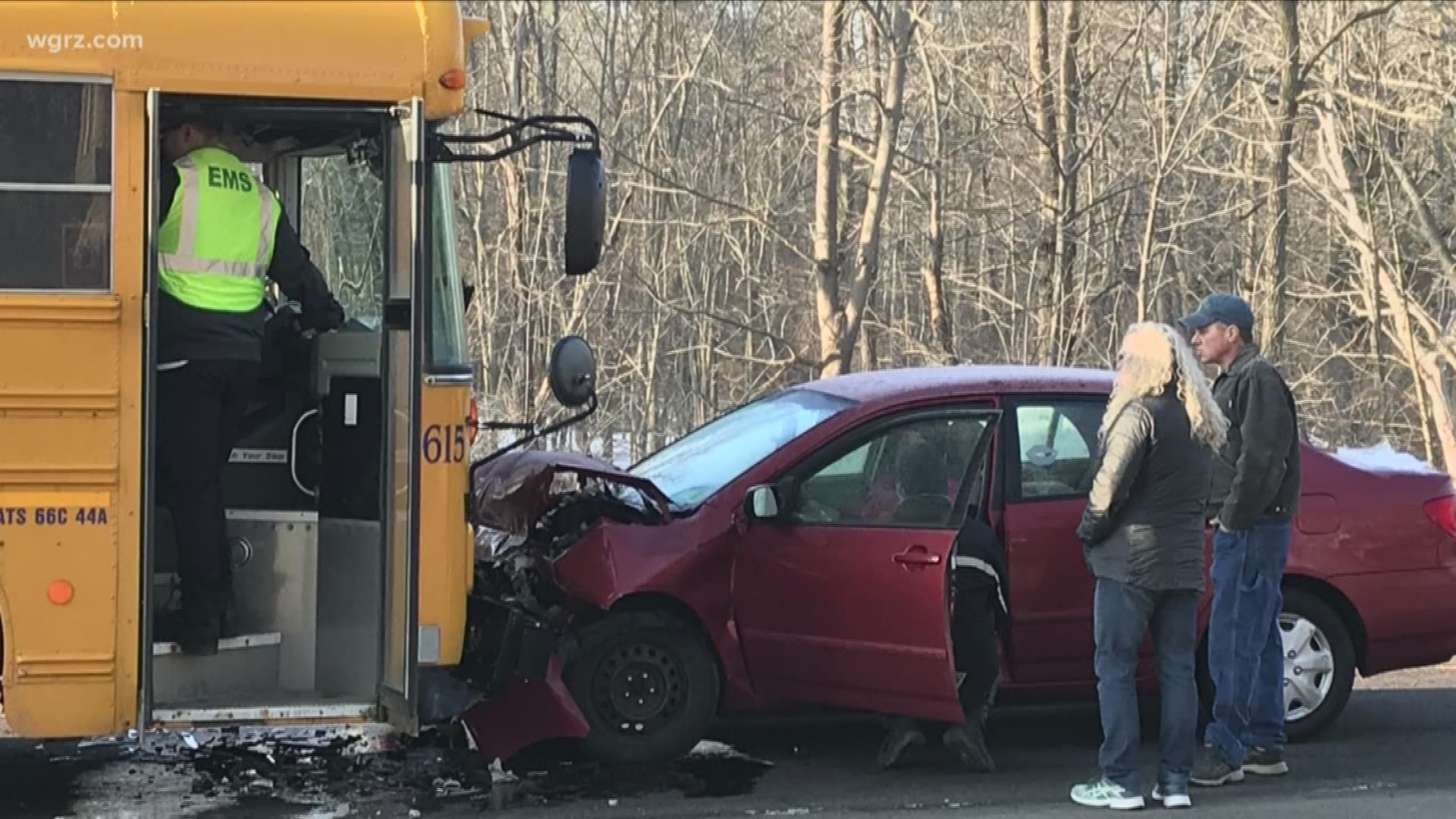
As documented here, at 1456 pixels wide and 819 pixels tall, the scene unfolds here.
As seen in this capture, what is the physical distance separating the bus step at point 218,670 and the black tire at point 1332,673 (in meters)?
3.99

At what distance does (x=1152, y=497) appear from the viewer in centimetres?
587

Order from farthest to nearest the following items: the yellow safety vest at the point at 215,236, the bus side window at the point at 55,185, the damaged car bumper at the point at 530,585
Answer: the damaged car bumper at the point at 530,585, the yellow safety vest at the point at 215,236, the bus side window at the point at 55,185

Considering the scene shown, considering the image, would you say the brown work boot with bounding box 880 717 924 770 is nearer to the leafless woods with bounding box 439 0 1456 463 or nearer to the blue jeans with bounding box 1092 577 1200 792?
the blue jeans with bounding box 1092 577 1200 792

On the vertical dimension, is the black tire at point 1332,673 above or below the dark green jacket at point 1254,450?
below

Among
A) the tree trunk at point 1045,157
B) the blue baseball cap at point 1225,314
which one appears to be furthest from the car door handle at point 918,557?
the tree trunk at point 1045,157

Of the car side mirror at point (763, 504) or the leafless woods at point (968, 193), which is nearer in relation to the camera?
the car side mirror at point (763, 504)

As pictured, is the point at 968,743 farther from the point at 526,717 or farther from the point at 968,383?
the point at 526,717

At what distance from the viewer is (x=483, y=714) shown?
6.39m

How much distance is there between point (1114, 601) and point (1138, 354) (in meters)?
0.93

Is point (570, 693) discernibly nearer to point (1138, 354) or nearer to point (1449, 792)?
point (1138, 354)

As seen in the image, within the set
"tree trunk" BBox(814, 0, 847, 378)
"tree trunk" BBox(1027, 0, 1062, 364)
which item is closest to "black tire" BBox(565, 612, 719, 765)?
"tree trunk" BBox(814, 0, 847, 378)

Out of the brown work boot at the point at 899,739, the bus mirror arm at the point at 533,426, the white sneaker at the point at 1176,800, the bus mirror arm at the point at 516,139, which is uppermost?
the bus mirror arm at the point at 516,139

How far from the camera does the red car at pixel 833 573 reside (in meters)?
6.30

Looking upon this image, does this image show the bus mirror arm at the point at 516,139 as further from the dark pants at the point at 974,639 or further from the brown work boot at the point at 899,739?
the brown work boot at the point at 899,739
